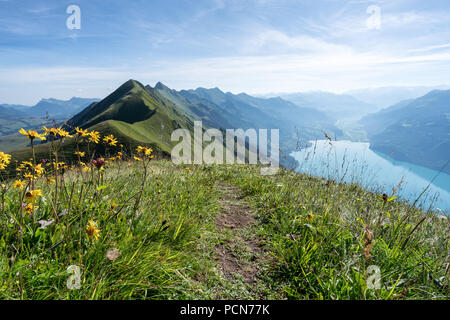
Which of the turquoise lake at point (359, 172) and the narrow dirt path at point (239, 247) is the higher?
the turquoise lake at point (359, 172)

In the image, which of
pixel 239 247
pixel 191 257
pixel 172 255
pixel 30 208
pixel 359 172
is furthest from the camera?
pixel 359 172

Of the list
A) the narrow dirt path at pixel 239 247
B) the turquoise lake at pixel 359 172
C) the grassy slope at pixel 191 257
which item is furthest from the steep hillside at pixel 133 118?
the grassy slope at pixel 191 257

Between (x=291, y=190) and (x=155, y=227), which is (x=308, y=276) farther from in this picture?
(x=291, y=190)

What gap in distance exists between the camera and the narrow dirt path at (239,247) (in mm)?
3121

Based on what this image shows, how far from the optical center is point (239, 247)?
383cm

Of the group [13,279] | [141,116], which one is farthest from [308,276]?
[141,116]

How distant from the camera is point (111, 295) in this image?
2.10 metres

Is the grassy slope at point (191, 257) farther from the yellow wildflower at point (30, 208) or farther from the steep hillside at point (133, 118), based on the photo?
the steep hillside at point (133, 118)

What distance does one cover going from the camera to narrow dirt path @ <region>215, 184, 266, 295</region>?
10.2 feet

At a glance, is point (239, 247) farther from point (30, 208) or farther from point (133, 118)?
point (133, 118)

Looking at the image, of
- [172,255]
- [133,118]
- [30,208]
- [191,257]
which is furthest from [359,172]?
[133,118]

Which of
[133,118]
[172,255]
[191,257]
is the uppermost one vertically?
[133,118]

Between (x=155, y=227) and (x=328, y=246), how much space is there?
8.65 feet

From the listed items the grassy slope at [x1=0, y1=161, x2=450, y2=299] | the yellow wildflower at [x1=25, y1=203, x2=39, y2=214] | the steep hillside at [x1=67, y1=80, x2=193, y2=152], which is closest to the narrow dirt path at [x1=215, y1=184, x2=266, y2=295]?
the grassy slope at [x1=0, y1=161, x2=450, y2=299]
